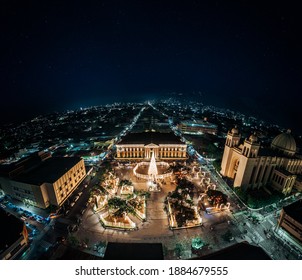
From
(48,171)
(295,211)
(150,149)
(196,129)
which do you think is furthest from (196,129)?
(48,171)

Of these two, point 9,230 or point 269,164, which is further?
point 269,164

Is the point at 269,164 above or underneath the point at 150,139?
above

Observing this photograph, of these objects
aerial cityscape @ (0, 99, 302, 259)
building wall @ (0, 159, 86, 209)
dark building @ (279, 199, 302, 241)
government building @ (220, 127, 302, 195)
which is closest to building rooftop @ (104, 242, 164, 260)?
aerial cityscape @ (0, 99, 302, 259)

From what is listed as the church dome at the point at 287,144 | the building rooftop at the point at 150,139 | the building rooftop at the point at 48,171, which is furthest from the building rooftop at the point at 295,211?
the building rooftop at the point at 48,171

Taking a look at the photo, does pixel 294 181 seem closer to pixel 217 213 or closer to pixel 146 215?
pixel 217 213

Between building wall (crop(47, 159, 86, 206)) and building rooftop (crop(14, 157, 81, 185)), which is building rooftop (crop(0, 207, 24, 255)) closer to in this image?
building rooftop (crop(14, 157, 81, 185))

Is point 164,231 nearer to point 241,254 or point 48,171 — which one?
point 241,254

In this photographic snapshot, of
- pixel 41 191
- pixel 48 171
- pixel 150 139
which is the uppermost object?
pixel 48 171
